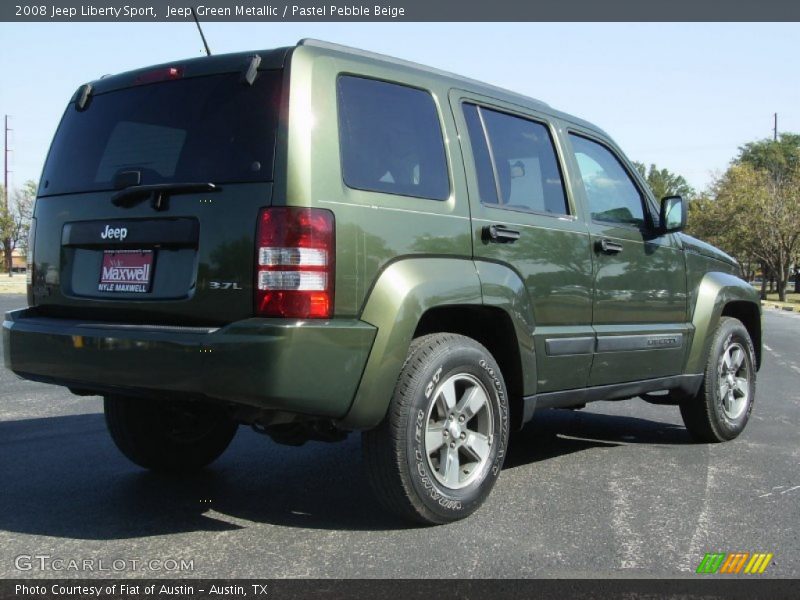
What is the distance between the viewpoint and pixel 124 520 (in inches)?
153

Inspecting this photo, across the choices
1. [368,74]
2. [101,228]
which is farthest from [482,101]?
[101,228]

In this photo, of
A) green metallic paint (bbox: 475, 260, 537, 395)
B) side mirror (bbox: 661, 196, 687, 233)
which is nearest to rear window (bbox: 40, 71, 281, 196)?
green metallic paint (bbox: 475, 260, 537, 395)

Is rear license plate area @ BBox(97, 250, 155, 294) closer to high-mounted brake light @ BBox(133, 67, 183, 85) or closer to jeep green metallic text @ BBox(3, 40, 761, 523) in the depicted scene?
jeep green metallic text @ BBox(3, 40, 761, 523)

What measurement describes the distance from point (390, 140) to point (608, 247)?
1.70 m

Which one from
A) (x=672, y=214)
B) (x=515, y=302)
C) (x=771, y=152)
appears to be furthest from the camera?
(x=771, y=152)

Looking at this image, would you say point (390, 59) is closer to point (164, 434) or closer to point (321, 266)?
point (321, 266)

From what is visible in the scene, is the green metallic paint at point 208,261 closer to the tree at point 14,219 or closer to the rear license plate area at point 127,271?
the rear license plate area at point 127,271

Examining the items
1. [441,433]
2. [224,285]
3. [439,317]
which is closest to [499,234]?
[439,317]

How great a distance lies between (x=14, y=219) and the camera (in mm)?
56031

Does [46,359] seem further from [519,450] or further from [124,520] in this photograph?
[519,450]

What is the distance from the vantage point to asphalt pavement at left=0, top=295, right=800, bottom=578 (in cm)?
333

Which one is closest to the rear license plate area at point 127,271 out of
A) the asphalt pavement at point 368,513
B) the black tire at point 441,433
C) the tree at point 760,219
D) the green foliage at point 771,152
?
the asphalt pavement at point 368,513

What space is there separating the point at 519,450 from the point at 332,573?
8.67 feet

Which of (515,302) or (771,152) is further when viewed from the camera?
(771,152)
